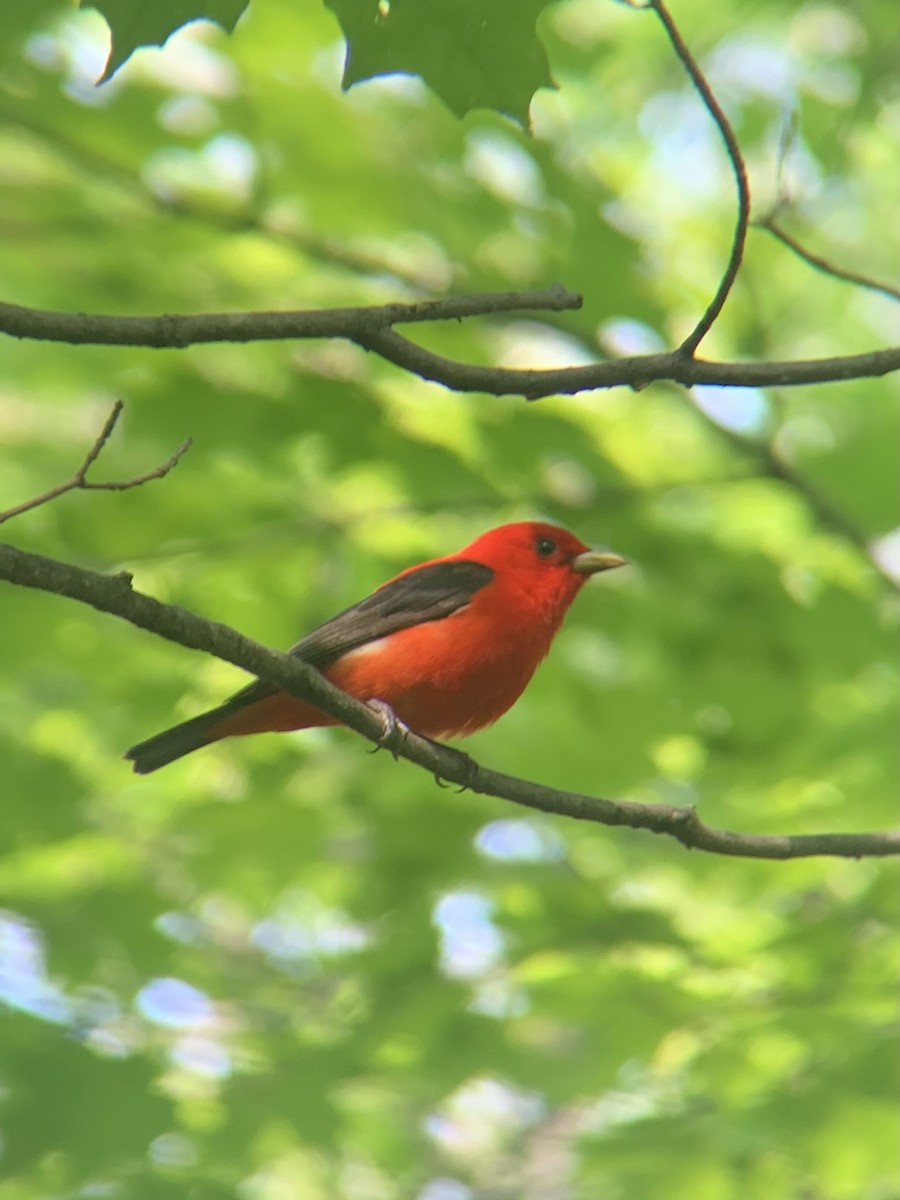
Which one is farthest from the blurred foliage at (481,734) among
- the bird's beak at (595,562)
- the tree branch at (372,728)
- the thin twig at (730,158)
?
the thin twig at (730,158)

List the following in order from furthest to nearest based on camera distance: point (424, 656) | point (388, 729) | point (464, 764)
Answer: point (424, 656), point (464, 764), point (388, 729)

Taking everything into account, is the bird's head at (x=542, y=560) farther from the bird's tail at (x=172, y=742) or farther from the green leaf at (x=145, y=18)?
the green leaf at (x=145, y=18)

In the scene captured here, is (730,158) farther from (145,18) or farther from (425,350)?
(145,18)

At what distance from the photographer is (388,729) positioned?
157 inches

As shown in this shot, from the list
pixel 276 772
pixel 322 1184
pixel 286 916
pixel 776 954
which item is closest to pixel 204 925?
pixel 286 916

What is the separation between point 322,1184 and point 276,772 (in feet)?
7.08

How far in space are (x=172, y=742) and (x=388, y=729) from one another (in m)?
1.17

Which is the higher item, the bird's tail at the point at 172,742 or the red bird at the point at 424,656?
the red bird at the point at 424,656

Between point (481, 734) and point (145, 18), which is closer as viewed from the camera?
point (145, 18)

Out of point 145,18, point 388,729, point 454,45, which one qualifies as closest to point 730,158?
point 454,45

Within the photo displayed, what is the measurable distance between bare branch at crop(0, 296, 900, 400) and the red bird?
186 cm

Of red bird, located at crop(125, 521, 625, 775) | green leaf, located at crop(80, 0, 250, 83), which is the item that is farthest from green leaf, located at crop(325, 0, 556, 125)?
red bird, located at crop(125, 521, 625, 775)

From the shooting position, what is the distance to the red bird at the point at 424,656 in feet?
15.9

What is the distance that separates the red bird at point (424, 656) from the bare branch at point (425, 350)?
1.86m
